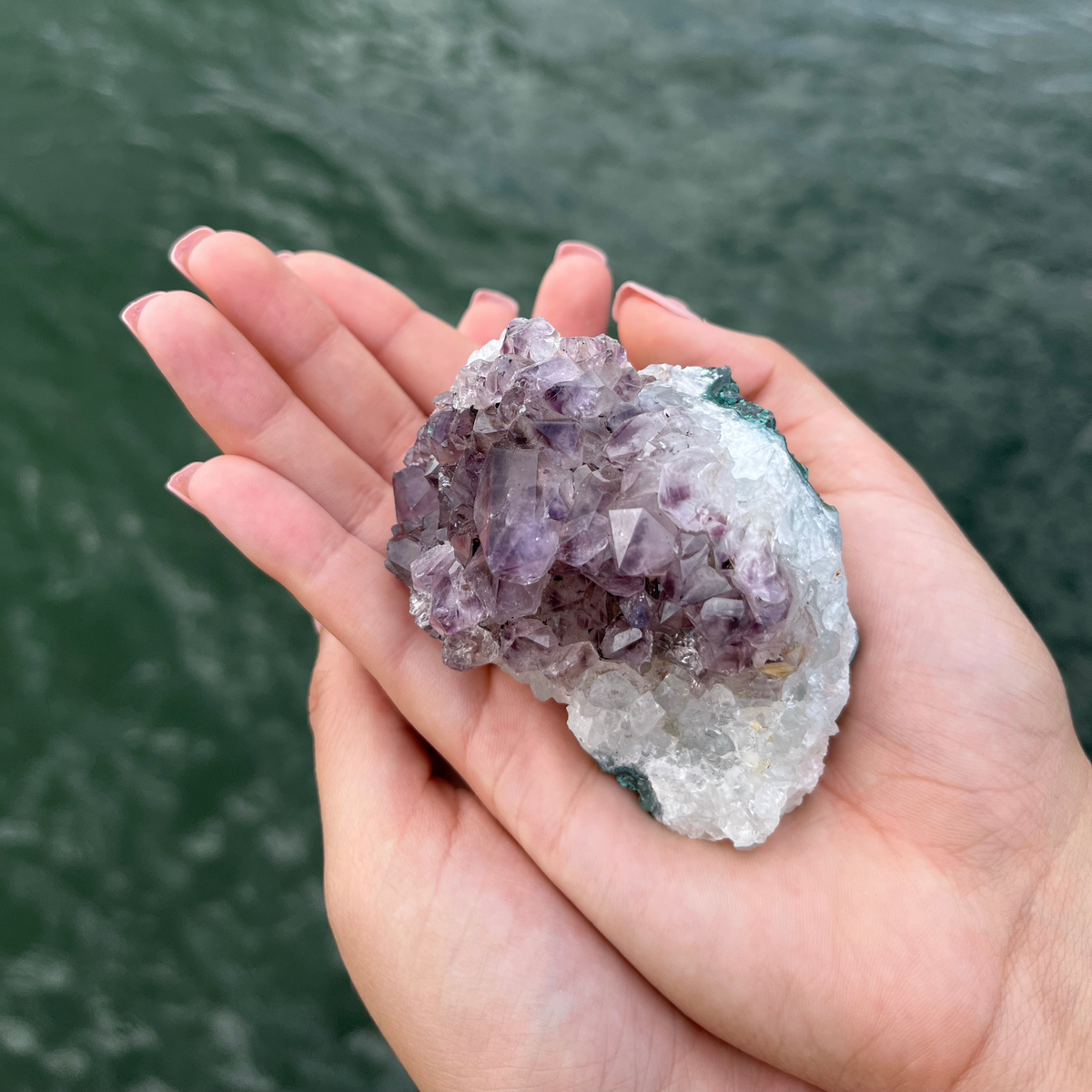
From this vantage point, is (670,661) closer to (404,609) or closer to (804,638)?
(804,638)

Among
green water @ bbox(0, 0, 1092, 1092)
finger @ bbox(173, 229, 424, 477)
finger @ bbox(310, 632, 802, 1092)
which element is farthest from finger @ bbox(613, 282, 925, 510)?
finger @ bbox(310, 632, 802, 1092)

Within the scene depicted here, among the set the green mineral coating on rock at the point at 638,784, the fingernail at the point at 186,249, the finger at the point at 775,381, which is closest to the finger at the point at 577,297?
the finger at the point at 775,381

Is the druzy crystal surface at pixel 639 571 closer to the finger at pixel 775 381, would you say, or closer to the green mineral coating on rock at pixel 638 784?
the green mineral coating on rock at pixel 638 784

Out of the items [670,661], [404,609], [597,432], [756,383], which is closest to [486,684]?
[404,609]

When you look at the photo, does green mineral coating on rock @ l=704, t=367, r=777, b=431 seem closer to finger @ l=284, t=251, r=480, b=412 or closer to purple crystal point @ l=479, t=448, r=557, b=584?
purple crystal point @ l=479, t=448, r=557, b=584

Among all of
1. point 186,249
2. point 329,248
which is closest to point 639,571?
point 186,249
